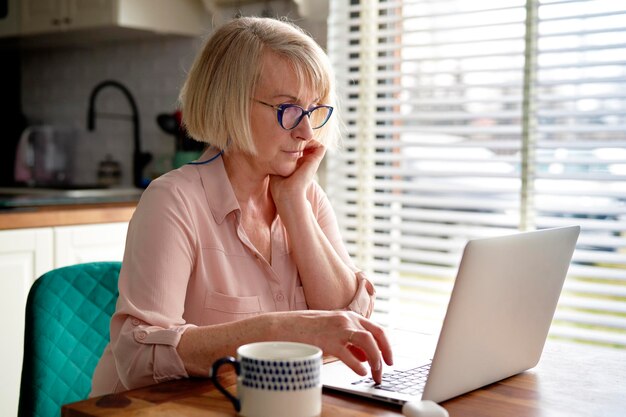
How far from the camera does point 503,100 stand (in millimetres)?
2846

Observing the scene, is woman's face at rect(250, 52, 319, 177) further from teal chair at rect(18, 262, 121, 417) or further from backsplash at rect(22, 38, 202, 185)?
backsplash at rect(22, 38, 202, 185)

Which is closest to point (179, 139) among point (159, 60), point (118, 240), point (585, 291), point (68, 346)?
point (159, 60)

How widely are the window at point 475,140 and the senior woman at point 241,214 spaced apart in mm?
1128

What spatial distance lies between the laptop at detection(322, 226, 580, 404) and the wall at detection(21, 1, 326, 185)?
2668 mm

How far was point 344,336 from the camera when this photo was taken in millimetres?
1229

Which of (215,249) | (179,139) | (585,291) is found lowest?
(585,291)

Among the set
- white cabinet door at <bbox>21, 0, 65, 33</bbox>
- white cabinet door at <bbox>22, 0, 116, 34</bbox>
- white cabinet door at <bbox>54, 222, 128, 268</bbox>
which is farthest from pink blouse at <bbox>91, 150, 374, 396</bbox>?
white cabinet door at <bbox>21, 0, 65, 33</bbox>

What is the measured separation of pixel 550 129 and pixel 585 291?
54cm

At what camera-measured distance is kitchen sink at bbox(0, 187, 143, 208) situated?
289cm

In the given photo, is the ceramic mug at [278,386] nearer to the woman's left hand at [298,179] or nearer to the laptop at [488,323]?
the laptop at [488,323]

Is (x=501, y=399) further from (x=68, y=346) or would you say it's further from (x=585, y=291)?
(x=585, y=291)

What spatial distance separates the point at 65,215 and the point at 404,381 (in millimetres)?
1861

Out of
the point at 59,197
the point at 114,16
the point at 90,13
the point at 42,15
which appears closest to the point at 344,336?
the point at 59,197

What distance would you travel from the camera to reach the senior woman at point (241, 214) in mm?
1437
